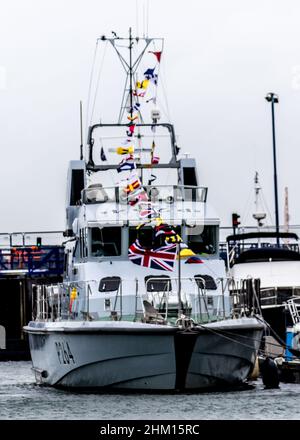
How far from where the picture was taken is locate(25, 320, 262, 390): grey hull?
29.2m

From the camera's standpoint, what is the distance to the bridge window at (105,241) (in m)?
32.6

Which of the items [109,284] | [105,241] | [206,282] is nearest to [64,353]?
[109,284]

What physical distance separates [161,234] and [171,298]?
67.5 inches

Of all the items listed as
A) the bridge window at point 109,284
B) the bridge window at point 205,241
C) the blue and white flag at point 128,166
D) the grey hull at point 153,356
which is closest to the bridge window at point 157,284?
the bridge window at point 109,284

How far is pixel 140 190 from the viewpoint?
108ft

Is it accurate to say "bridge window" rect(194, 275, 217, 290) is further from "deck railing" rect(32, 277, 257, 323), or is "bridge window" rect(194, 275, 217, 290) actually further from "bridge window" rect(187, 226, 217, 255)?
"bridge window" rect(187, 226, 217, 255)

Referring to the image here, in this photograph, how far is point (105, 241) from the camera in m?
32.7

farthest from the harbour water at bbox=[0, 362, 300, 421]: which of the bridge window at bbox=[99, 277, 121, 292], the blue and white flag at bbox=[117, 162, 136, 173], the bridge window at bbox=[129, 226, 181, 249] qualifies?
the blue and white flag at bbox=[117, 162, 136, 173]

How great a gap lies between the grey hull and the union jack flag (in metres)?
2.41

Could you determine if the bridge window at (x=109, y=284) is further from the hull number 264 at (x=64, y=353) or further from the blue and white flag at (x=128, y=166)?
the blue and white flag at (x=128, y=166)

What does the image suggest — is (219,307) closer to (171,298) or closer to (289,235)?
(171,298)

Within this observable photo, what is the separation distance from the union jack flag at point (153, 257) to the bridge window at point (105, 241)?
0.86 m

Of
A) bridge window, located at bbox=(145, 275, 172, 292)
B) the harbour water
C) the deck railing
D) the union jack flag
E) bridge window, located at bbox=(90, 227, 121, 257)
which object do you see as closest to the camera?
the harbour water
